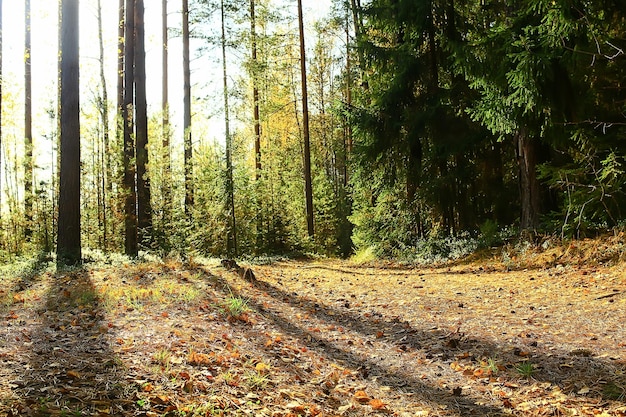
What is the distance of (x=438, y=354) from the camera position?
483cm

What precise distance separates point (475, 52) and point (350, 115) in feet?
13.9

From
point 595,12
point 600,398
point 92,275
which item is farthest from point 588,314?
point 92,275

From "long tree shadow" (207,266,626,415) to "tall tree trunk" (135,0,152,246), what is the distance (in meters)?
7.69

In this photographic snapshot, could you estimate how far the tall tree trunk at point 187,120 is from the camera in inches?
559

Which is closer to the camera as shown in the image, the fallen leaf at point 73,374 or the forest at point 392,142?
the fallen leaf at point 73,374

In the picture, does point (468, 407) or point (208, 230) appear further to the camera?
point (208, 230)

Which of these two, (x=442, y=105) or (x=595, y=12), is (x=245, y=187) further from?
(x=595, y=12)

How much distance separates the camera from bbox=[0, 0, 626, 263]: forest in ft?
28.6

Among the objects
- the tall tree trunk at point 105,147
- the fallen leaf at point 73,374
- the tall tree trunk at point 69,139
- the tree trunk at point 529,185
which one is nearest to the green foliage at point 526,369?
the fallen leaf at point 73,374

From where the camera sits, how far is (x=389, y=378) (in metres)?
4.27

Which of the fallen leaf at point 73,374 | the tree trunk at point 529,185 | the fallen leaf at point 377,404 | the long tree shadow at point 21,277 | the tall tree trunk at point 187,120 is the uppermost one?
Answer: the tall tree trunk at point 187,120

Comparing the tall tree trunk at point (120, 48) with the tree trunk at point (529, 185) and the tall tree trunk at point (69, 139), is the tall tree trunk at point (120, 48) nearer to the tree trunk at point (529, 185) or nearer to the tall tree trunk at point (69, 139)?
the tall tree trunk at point (69, 139)

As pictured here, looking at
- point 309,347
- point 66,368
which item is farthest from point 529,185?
point 66,368

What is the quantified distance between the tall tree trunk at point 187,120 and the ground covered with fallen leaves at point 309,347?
20.0ft
